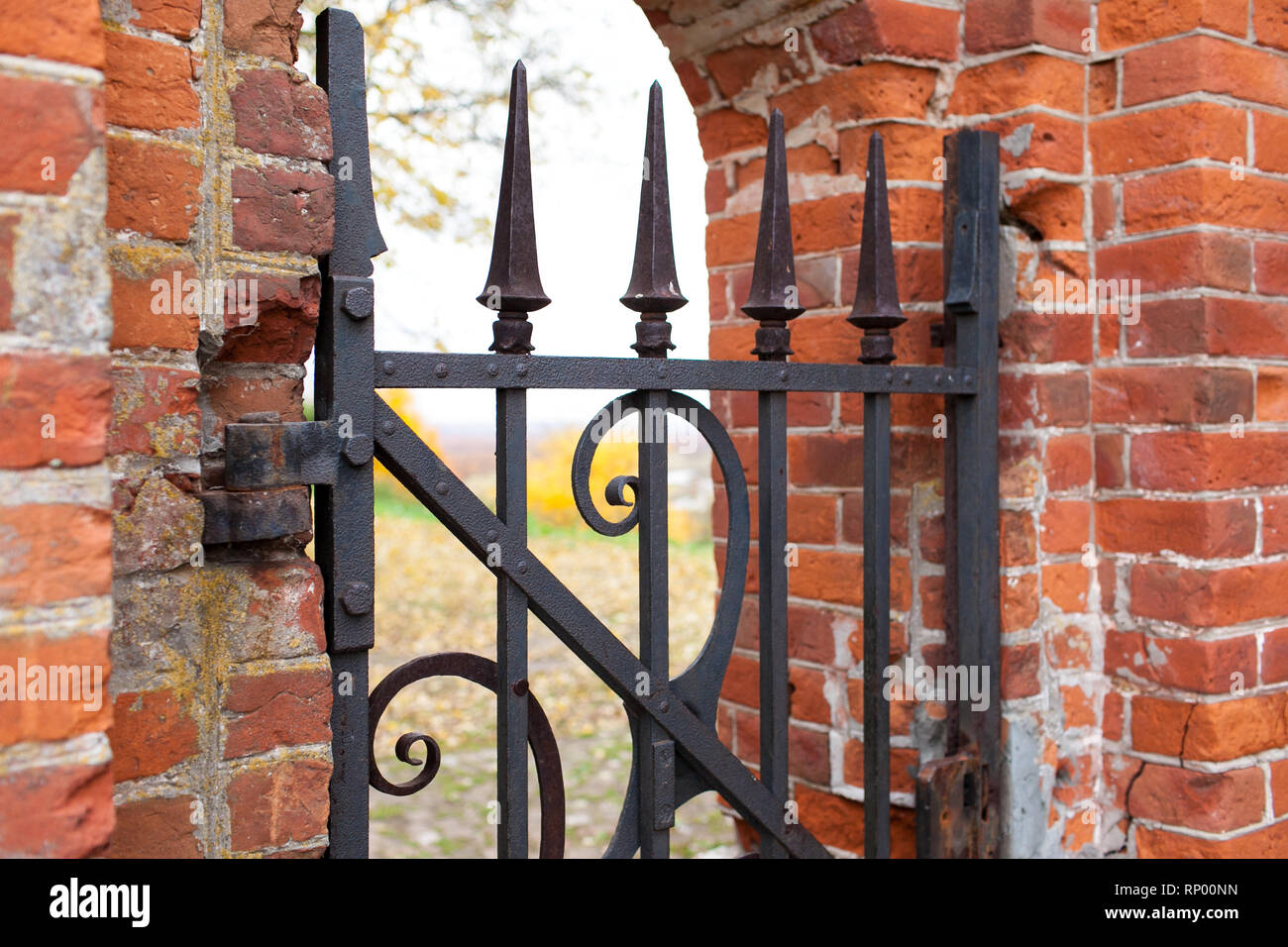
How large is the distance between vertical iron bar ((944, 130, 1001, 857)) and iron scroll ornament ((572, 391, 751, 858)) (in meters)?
0.49

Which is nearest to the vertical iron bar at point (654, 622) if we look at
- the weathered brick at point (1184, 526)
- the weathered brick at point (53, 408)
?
the weathered brick at point (53, 408)

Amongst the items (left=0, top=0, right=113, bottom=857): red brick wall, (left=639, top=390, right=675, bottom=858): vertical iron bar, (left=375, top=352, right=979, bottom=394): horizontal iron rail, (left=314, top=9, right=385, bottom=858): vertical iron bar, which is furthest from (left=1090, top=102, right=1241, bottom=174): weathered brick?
(left=0, top=0, right=113, bottom=857): red brick wall

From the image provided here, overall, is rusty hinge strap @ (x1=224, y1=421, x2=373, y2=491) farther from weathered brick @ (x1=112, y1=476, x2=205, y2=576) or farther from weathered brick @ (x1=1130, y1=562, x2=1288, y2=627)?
weathered brick @ (x1=1130, y1=562, x2=1288, y2=627)

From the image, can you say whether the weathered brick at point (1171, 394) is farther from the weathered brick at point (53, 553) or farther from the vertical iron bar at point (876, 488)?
the weathered brick at point (53, 553)

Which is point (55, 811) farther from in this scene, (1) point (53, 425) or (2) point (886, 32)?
(2) point (886, 32)

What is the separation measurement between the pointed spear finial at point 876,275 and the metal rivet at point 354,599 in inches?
36.3

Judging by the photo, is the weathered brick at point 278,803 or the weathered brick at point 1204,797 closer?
the weathered brick at point 278,803

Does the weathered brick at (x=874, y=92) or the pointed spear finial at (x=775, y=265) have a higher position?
the weathered brick at (x=874, y=92)

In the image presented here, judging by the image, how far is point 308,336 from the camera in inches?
48.0

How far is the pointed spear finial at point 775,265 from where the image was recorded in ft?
5.08

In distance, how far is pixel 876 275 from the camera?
5.56 ft

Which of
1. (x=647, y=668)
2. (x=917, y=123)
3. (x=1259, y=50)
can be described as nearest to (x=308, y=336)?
(x=647, y=668)

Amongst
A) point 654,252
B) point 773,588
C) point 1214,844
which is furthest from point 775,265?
point 1214,844

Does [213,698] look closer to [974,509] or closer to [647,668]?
[647,668]
